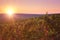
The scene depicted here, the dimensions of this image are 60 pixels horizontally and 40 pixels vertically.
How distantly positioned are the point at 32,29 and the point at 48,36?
2.32 feet

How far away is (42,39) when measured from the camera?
7.52 metres

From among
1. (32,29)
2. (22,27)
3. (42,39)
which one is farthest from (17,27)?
(42,39)

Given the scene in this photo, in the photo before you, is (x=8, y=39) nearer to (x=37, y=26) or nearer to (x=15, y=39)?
(x=15, y=39)

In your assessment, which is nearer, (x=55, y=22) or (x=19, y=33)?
(x=19, y=33)

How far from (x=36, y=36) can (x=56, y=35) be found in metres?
0.82

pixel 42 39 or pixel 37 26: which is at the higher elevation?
pixel 37 26

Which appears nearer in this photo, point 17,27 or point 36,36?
point 36,36

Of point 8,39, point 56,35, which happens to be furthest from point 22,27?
point 56,35

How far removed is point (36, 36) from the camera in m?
7.58

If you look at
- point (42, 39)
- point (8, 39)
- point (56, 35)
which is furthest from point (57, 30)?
point (8, 39)

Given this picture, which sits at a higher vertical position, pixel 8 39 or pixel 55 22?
pixel 55 22

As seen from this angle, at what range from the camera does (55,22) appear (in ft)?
27.8

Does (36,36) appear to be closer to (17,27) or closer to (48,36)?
(48,36)

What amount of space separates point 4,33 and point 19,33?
683mm
